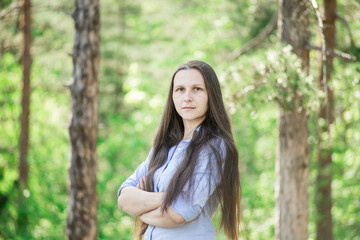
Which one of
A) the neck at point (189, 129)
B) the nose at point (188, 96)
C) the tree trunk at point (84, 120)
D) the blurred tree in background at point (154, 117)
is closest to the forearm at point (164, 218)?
the neck at point (189, 129)

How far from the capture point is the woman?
2453 mm

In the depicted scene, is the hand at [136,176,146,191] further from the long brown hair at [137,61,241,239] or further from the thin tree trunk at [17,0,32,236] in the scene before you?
the thin tree trunk at [17,0,32,236]

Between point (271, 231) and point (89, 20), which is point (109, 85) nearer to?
point (271, 231)

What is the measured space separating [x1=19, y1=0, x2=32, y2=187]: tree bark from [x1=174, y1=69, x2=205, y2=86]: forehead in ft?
22.5

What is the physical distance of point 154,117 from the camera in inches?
391

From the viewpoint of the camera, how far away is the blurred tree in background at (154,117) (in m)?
7.58

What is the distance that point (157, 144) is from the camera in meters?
2.92

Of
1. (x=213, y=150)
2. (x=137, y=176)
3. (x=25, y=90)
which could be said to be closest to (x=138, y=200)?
(x=137, y=176)

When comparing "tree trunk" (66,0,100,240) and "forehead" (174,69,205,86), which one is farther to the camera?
"tree trunk" (66,0,100,240)

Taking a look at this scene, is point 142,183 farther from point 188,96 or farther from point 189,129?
point 188,96

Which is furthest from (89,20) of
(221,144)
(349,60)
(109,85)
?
(109,85)

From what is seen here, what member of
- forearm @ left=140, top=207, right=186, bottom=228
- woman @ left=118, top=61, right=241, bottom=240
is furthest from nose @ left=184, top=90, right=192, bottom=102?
forearm @ left=140, top=207, right=186, bottom=228

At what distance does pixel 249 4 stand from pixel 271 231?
4590 mm

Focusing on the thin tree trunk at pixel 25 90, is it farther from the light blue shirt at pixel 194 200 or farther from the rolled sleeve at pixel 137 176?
the light blue shirt at pixel 194 200
